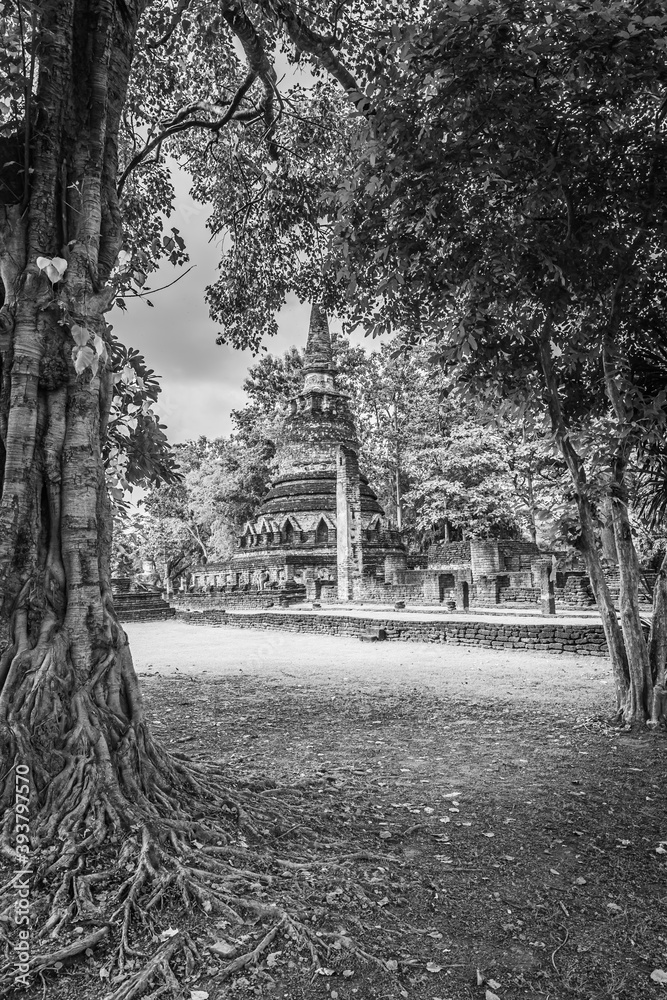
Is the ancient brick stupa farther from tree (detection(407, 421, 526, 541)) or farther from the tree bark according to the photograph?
the tree bark

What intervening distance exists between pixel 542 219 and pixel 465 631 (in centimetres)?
837

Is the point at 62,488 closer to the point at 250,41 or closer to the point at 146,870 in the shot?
the point at 146,870

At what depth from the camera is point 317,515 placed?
2869 cm

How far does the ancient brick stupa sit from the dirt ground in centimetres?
1452

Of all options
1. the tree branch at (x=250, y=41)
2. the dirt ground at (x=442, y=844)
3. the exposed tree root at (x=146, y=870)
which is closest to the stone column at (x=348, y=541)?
the dirt ground at (x=442, y=844)

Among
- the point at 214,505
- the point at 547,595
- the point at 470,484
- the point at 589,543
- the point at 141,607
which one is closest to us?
the point at 589,543

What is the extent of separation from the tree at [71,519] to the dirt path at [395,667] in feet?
15.3

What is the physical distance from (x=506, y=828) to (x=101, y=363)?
10.7 feet

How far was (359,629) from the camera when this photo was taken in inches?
544

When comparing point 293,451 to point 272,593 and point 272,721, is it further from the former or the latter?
point 272,721

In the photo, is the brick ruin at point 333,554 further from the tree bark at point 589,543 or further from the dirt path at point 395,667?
the tree bark at point 589,543

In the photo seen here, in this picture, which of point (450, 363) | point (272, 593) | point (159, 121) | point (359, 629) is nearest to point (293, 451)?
point (272, 593)

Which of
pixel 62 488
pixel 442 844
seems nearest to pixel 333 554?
pixel 442 844

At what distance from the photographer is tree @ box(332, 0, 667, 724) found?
373 centimetres
